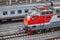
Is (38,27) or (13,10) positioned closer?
(38,27)

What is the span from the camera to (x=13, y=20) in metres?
27.5

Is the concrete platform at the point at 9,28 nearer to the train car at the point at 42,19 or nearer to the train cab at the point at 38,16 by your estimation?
the train car at the point at 42,19

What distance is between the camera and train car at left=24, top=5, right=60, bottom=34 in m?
20.4

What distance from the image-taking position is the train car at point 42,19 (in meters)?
20.4

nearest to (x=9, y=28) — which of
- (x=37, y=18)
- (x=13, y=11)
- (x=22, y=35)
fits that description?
(x=13, y=11)

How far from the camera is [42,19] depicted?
20688 millimetres

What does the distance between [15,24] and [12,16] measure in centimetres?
133

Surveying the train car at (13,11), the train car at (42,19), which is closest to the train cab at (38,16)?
the train car at (42,19)

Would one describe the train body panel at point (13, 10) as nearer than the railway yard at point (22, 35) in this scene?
No

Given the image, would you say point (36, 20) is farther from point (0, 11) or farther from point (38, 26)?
point (0, 11)

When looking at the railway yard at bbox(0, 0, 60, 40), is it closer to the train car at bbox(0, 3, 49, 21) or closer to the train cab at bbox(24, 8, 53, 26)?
the train cab at bbox(24, 8, 53, 26)

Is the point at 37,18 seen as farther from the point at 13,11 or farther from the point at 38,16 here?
the point at 13,11

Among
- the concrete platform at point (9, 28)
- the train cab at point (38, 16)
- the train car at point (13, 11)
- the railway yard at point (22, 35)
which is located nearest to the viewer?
the railway yard at point (22, 35)

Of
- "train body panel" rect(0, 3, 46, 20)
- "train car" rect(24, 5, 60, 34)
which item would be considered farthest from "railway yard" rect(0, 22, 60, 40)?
"train body panel" rect(0, 3, 46, 20)
